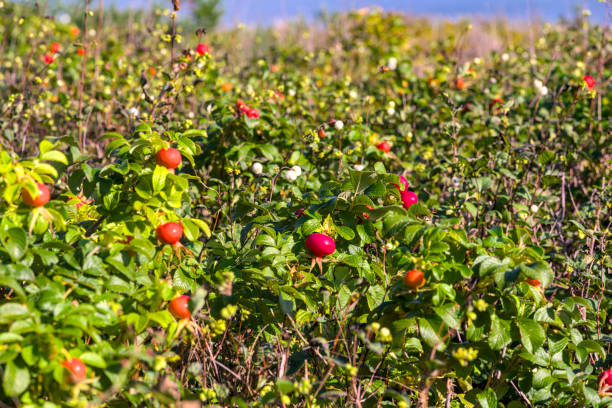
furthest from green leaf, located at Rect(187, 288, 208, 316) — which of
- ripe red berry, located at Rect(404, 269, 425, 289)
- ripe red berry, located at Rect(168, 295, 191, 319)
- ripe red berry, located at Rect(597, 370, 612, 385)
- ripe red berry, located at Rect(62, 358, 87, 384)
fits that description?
ripe red berry, located at Rect(597, 370, 612, 385)

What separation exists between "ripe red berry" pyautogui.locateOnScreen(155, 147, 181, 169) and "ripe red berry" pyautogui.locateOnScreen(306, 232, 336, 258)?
444 mm

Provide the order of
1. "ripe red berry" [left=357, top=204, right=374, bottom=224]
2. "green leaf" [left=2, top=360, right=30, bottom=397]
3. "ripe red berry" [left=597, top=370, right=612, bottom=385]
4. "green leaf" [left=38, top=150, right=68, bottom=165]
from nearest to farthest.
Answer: "green leaf" [left=2, top=360, right=30, bottom=397], "green leaf" [left=38, top=150, right=68, bottom=165], "ripe red berry" [left=597, top=370, right=612, bottom=385], "ripe red berry" [left=357, top=204, right=374, bottom=224]

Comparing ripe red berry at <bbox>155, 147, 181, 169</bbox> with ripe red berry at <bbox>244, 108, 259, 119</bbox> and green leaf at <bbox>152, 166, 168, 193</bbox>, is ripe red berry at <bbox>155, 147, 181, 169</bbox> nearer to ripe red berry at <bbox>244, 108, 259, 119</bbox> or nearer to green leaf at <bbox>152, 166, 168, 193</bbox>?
green leaf at <bbox>152, 166, 168, 193</bbox>

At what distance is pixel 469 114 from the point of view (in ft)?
10.3

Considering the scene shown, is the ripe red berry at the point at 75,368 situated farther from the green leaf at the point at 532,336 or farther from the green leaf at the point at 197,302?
the green leaf at the point at 532,336

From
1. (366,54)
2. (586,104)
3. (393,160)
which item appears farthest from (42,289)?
(366,54)

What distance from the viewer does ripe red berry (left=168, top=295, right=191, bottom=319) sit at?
136 centimetres

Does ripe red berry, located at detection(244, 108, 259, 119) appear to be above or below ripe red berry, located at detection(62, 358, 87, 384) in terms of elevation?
above

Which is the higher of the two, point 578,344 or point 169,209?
point 169,209

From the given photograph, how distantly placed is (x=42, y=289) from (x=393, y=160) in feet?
6.45

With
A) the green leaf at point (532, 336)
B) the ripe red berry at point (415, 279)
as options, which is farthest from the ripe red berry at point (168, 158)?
the green leaf at point (532, 336)

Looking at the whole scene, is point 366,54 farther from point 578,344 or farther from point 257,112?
point 578,344

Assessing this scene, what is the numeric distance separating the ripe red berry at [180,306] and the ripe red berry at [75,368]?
0.88ft

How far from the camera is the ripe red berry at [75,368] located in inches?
43.7
